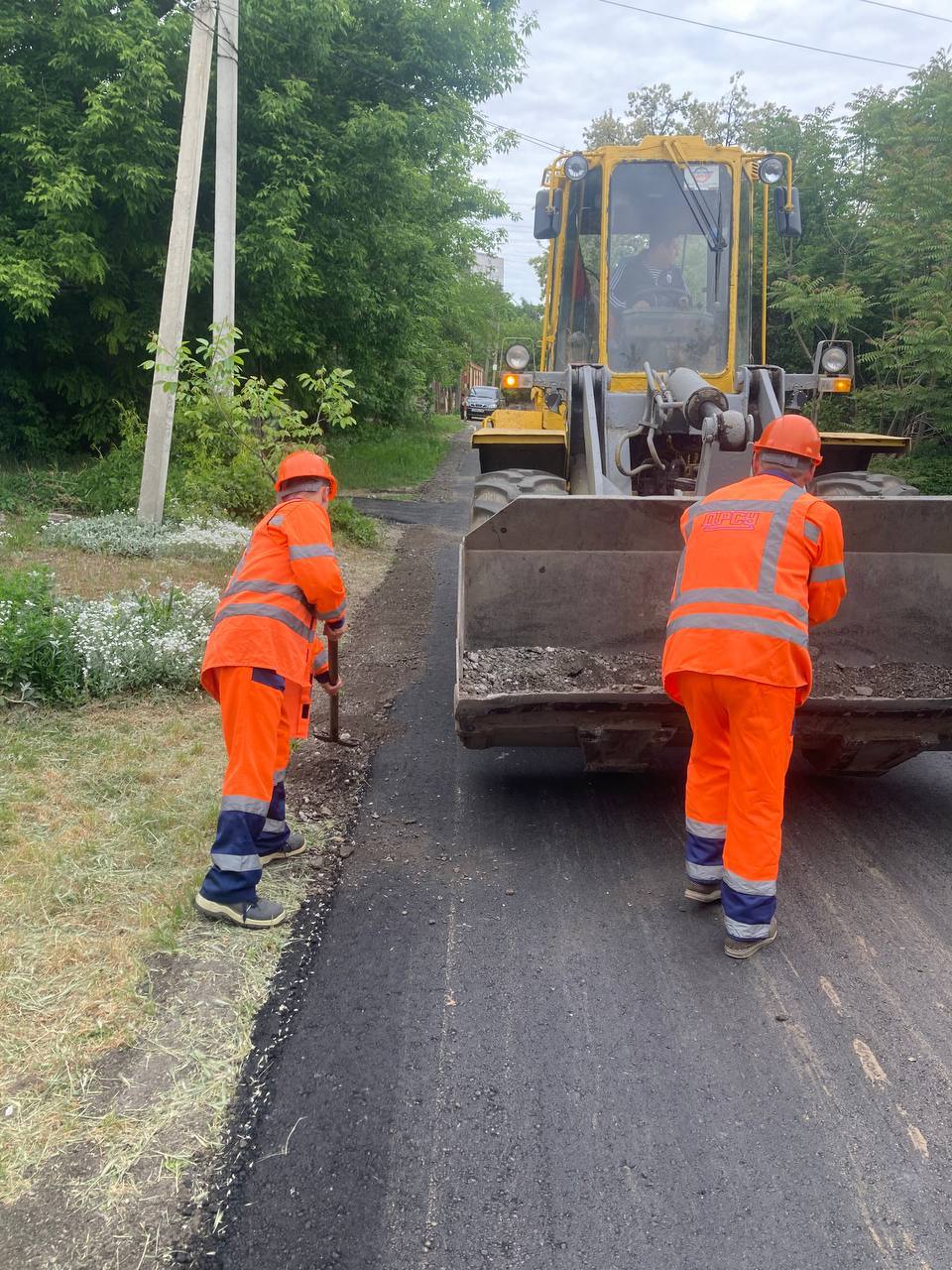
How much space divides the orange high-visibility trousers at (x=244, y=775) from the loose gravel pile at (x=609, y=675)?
98cm

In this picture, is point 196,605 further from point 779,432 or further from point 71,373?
point 71,373

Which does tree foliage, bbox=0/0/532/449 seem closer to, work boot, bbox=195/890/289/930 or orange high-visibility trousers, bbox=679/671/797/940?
work boot, bbox=195/890/289/930

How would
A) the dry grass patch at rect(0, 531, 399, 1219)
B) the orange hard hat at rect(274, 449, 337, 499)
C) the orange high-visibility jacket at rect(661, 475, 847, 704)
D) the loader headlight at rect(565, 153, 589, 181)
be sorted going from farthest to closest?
1. the loader headlight at rect(565, 153, 589, 181)
2. the orange hard hat at rect(274, 449, 337, 499)
3. the orange high-visibility jacket at rect(661, 475, 847, 704)
4. the dry grass patch at rect(0, 531, 399, 1219)

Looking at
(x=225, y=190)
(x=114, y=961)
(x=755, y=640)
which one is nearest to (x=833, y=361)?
(x=755, y=640)

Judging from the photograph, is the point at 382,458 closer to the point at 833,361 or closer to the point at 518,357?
the point at 518,357

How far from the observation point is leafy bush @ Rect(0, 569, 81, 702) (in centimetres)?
556

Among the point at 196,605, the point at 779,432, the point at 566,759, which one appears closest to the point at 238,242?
the point at 196,605

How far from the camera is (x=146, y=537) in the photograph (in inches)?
392

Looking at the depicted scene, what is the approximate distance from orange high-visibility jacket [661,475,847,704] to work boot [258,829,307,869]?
68.0 inches

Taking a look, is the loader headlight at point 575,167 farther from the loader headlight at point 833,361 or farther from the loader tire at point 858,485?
the loader tire at point 858,485

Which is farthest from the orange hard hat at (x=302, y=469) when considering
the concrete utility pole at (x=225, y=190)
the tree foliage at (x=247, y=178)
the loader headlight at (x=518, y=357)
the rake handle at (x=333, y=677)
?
the tree foliage at (x=247, y=178)

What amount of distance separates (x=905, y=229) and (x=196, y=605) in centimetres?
1337

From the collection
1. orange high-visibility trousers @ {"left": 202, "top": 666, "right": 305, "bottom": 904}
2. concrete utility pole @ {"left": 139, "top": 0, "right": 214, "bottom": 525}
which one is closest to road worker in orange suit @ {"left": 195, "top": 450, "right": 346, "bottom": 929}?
orange high-visibility trousers @ {"left": 202, "top": 666, "right": 305, "bottom": 904}

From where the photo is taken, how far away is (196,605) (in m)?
7.12
